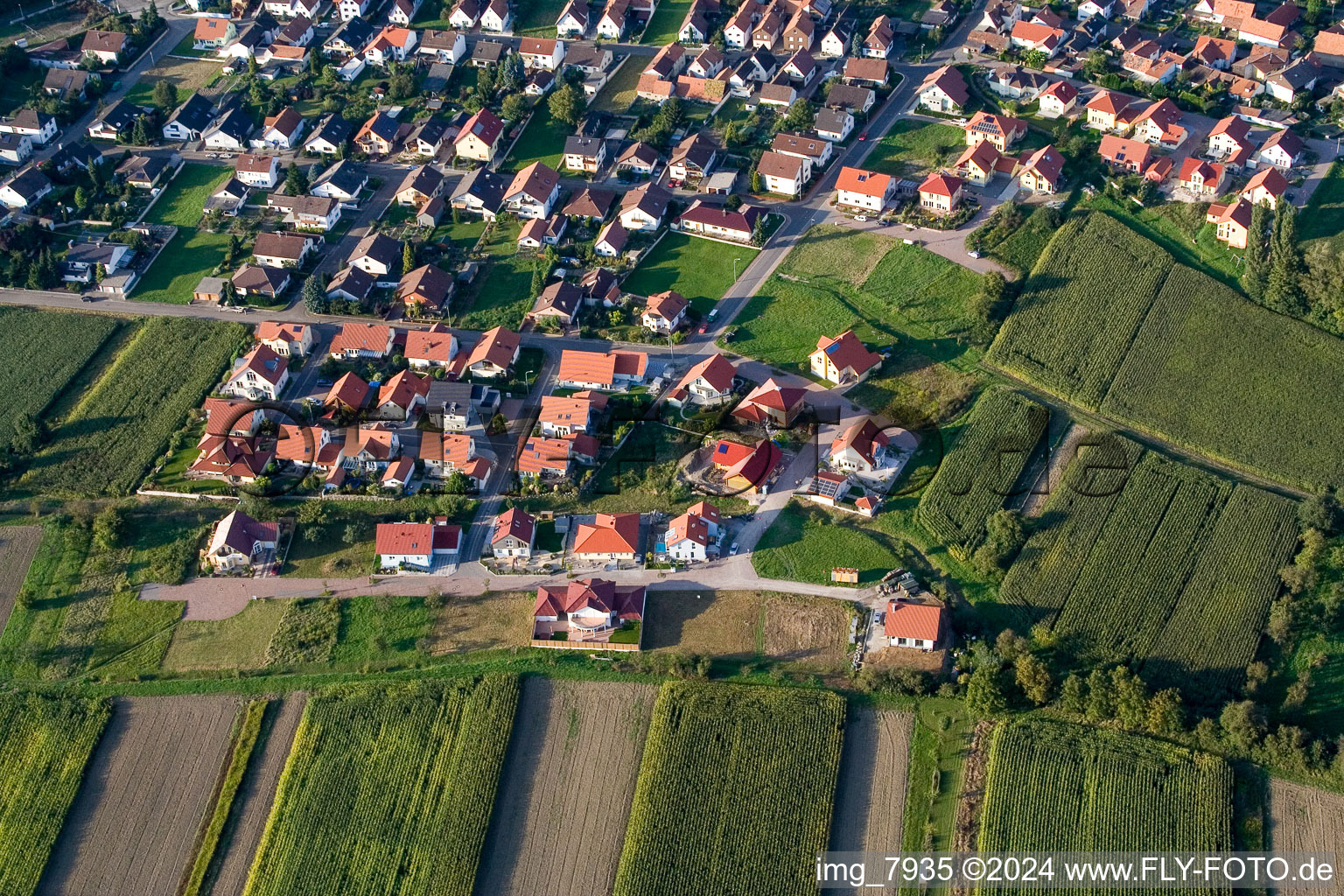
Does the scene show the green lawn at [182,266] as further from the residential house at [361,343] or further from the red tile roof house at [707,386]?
the red tile roof house at [707,386]

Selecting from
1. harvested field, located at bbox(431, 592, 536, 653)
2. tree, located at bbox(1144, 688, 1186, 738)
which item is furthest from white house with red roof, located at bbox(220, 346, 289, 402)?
tree, located at bbox(1144, 688, 1186, 738)

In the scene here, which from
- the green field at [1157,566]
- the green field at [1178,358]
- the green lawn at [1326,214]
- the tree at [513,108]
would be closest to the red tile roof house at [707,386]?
the green field at [1178,358]

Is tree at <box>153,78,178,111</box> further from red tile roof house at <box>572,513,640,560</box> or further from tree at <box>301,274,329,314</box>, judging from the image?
red tile roof house at <box>572,513,640,560</box>

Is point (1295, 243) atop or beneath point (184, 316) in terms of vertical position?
atop

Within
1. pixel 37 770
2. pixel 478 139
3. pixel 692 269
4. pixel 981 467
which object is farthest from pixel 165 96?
pixel 981 467

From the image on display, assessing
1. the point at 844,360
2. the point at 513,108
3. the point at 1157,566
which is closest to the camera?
the point at 1157,566

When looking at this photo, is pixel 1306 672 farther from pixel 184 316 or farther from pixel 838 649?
pixel 184 316

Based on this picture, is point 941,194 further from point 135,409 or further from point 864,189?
point 135,409

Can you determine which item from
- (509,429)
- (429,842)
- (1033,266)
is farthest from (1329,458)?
(429,842)
